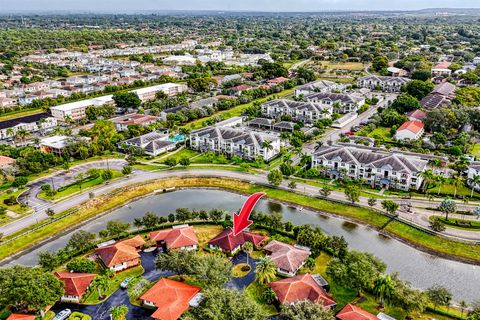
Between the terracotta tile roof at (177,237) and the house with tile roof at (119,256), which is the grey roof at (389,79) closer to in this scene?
the terracotta tile roof at (177,237)

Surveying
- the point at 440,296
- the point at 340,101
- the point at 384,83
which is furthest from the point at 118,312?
the point at 384,83

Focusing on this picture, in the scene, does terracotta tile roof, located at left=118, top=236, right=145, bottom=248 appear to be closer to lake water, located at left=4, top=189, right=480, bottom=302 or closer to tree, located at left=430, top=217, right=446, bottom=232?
lake water, located at left=4, top=189, right=480, bottom=302

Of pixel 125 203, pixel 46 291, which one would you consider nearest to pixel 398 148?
pixel 125 203

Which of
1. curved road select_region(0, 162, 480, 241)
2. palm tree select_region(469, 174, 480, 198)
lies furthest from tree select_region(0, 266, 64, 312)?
palm tree select_region(469, 174, 480, 198)

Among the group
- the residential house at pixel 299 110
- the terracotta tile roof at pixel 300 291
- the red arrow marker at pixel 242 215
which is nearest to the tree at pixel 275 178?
the red arrow marker at pixel 242 215

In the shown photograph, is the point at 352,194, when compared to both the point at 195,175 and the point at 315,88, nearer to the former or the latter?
the point at 195,175
